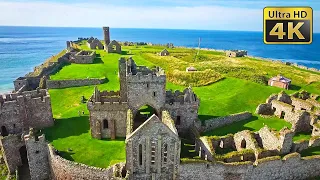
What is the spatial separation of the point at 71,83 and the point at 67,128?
22.8 m

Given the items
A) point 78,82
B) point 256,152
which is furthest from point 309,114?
point 78,82

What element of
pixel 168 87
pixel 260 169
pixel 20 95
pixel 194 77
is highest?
pixel 20 95

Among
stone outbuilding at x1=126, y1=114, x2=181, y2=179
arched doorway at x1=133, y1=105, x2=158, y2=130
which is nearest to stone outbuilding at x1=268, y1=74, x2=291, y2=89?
arched doorway at x1=133, y1=105, x2=158, y2=130

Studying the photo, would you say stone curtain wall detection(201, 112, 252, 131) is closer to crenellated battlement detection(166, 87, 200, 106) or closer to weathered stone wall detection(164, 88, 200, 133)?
weathered stone wall detection(164, 88, 200, 133)

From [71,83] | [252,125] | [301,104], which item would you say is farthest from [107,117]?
[301,104]

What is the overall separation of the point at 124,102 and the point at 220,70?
37.7 meters

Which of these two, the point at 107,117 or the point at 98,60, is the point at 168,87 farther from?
the point at 98,60

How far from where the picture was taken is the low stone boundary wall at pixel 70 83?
5721 centimetres

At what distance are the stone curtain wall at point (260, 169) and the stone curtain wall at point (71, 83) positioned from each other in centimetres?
3644

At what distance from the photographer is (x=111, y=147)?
3216 cm

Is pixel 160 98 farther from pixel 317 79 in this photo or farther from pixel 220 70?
pixel 317 79

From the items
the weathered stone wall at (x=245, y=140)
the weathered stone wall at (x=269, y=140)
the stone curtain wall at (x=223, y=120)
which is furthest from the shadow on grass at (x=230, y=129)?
the weathered stone wall at (x=269, y=140)

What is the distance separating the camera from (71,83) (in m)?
57.9

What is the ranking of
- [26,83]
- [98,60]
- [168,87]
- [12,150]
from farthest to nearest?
[98,60]
[26,83]
[168,87]
[12,150]
